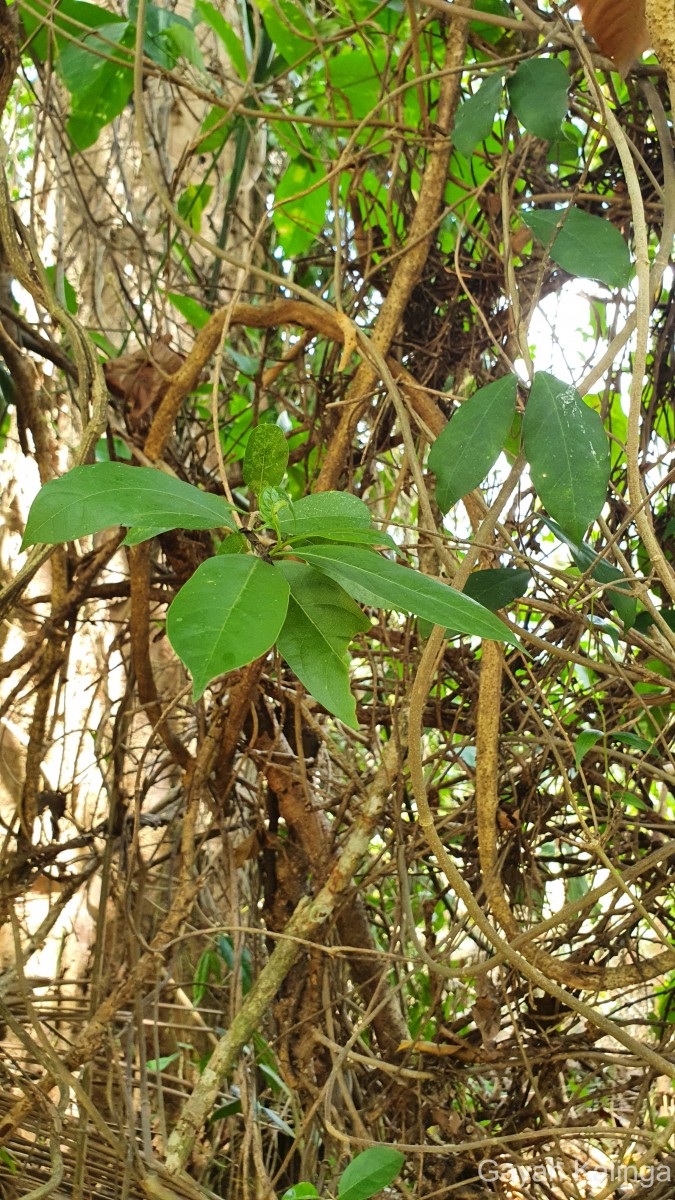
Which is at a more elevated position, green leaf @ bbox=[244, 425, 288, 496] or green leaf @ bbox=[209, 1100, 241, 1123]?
green leaf @ bbox=[244, 425, 288, 496]

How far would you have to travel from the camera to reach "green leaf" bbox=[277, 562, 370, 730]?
1.72 feet

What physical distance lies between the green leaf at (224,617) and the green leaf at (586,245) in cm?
51

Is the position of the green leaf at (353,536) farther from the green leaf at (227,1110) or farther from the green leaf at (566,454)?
the green leaf at (227,1110)

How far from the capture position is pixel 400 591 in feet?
1.62

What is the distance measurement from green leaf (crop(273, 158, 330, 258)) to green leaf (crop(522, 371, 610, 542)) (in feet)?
2.52

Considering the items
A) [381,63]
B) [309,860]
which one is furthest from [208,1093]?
[381,63]

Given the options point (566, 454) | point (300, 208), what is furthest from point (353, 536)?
point (300, 208)

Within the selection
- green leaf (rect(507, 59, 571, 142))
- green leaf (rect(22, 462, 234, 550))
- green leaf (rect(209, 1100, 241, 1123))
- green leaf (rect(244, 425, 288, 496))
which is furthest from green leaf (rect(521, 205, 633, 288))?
green leaf (rect(209, 1100, 241, 1123))

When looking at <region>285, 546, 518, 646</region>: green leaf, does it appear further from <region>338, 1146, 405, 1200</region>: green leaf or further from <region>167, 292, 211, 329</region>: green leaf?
<region>167, 292, 211, 329</region>: green leaf

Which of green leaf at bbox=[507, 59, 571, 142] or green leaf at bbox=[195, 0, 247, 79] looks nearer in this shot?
green leaf at bbox=[507, 59, 571, 142]

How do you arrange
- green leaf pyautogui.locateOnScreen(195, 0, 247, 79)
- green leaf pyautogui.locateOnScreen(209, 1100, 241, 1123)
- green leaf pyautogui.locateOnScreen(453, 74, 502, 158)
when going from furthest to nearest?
green leaf pyautogui.locateOnScreen(195, 0, 247, 79)
green leaf pyautogui.locateOnScreen(209, 1100, 241, 1123)
green leaf pyautogui.locateOnScreen(453, 74, 502, 158)

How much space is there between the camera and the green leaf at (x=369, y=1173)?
0.81 m

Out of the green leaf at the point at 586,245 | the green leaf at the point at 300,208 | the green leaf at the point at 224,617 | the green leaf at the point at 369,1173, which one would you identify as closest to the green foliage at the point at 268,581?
the green leaf at the point at 224,617

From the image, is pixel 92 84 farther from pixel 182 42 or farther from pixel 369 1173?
pixel 369 1173
